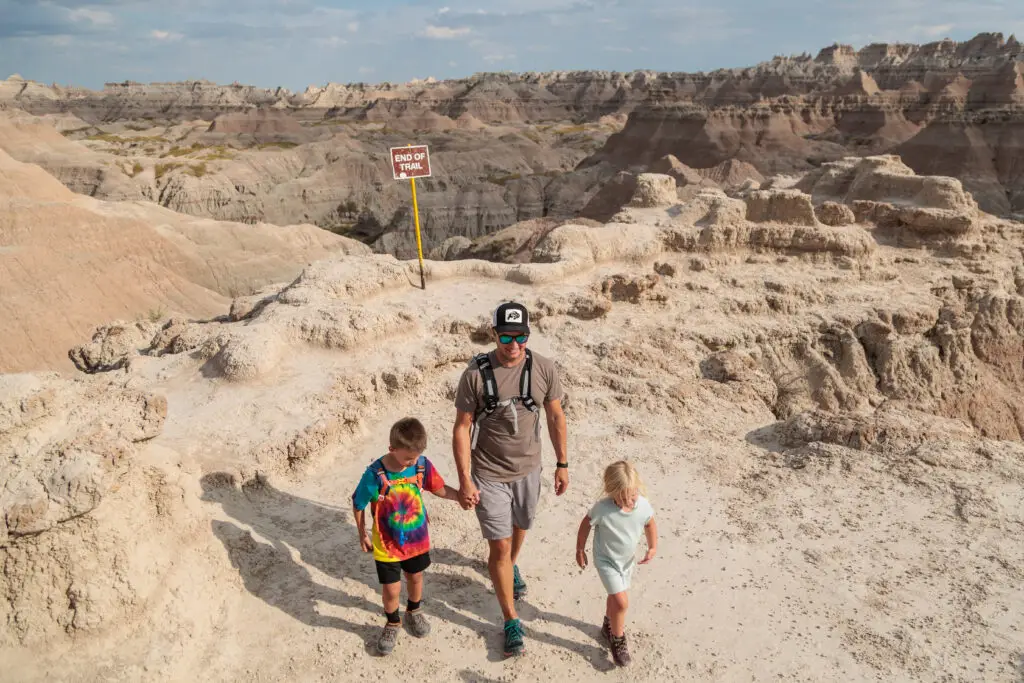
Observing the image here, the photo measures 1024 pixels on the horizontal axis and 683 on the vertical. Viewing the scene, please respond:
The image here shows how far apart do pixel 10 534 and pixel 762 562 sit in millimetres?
4954

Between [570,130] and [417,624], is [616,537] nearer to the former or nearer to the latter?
[417,624]

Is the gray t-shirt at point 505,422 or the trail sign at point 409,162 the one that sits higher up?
the trail sign at point 409,162

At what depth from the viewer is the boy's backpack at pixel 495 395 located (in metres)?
4.10

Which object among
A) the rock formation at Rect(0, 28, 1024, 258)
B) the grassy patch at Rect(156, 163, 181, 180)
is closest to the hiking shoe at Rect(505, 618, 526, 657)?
the rock formation at Rect(0, 28, 1024, 258)

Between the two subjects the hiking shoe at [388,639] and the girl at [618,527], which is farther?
the hiking shoe at [388,639]

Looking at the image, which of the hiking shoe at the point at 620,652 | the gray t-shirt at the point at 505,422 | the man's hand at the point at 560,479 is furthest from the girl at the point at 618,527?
the gray t-shirt at the point at 505,422

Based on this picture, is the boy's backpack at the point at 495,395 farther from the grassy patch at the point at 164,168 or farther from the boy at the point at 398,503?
the grassy patch at the point at 164,168

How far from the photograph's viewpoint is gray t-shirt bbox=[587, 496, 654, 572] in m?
4.01

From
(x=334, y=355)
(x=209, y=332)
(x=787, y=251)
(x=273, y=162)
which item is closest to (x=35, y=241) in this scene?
(x=209, y=332)

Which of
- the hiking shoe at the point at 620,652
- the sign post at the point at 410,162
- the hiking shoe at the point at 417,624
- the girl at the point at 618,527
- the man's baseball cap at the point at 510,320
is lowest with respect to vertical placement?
the hiking shoe at the point at 620,652

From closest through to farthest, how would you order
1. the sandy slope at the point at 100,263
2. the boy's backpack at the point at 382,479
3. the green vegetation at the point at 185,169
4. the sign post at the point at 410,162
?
the boy's backpack at the point at 382,479
the sign post at the point at 410,162
the sandy slope at the point at 100,263
the green vegetation at the point at 185,169

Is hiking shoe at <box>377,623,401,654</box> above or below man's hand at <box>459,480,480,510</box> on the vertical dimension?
below

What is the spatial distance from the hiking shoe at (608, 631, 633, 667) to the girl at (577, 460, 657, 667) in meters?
0.17

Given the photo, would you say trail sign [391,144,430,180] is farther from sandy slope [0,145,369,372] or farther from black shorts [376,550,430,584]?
sandy slope [0,145,369,372]
